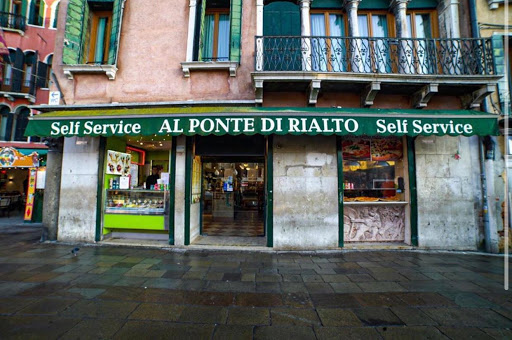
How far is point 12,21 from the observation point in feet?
48.6

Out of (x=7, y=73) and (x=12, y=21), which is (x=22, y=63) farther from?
(x=12, y=21)

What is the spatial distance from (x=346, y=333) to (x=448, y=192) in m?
6.30

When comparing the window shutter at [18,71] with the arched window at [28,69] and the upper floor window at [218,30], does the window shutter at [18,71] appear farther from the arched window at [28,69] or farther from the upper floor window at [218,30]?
the upper floor window at [218,30]

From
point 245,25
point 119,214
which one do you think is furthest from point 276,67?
point 119,214

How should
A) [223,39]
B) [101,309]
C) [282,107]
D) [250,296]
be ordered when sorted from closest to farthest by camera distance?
[101,309] → [250,296] → [282,107] → [223,39]

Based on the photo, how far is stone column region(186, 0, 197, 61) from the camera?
23.2 ft

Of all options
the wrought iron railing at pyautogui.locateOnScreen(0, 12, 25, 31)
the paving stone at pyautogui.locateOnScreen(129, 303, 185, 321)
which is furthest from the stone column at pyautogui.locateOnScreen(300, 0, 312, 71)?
the wrought iron railing at pyautogui.locateOnScreen(0, 12, 25, 31)

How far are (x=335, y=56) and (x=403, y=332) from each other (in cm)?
698

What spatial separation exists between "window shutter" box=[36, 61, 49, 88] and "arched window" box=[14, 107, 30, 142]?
2013 millimetres

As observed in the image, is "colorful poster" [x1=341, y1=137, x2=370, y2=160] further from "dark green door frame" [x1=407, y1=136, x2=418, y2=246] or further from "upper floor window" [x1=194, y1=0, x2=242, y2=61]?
"upper floor window" [x1=194, y1=0, x2=242, y2=61]

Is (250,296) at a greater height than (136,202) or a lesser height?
lesser

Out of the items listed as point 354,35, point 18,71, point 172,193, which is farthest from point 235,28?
point 18,71

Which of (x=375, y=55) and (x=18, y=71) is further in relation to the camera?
(x=18, y=71)

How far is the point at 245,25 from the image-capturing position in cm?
714
